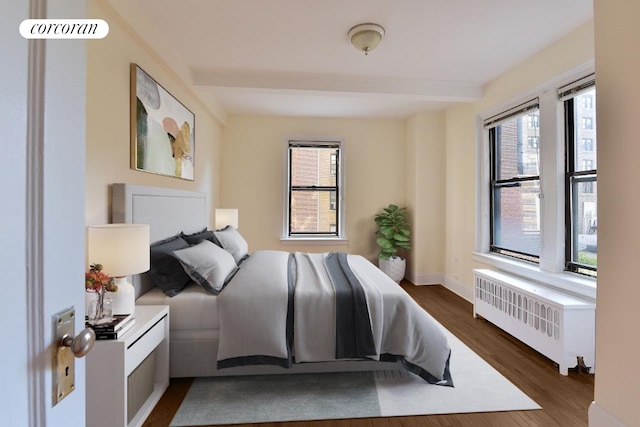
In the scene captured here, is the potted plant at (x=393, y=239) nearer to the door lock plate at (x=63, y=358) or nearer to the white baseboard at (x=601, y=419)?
the white baseboard at (x=601, y=419)

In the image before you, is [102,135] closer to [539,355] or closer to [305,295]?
[305,295]

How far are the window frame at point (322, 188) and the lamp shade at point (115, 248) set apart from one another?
3480mm

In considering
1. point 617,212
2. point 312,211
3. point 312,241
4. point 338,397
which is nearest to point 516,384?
point 338,397

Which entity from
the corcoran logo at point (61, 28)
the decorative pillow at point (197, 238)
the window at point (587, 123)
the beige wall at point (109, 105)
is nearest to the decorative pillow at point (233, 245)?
the decorative pillow at point (197, 238)

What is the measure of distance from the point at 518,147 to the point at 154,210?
3.66 m

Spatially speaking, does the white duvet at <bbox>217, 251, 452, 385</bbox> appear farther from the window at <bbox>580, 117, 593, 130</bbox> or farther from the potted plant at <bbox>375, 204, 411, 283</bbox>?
the potted plant at <bbox>375, 204, 411, 283</bbox>

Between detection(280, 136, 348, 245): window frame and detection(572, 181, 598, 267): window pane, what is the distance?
3116mm

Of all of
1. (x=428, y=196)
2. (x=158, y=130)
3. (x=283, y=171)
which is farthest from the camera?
(x=283, y=171)

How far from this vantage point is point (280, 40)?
2.77 m

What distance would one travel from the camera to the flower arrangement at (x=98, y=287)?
1549mm

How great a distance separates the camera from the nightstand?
1.53 m

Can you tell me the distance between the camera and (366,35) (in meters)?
2.56

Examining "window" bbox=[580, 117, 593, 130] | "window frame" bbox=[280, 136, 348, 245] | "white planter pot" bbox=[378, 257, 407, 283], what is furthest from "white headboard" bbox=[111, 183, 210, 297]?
"window" bbox=[580, 117, 593, 130]

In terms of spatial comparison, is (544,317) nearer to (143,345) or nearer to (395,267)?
(395,267)
